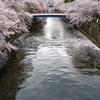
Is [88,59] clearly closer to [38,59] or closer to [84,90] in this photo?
[38,59]

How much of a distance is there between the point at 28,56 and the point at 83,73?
7412mm

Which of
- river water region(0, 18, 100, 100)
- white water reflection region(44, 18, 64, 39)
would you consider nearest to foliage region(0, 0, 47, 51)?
river water region(0, 18, 100, 100)

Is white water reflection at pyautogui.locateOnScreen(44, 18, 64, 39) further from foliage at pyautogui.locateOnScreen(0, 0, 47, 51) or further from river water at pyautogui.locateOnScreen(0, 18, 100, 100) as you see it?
river water at pyautogui.locateOnScreen(0, 18, 100, 100)

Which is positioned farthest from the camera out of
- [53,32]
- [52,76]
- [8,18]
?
[53,32]

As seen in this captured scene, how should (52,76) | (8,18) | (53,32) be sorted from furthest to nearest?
(53,32) < (8,18) < (52,76)

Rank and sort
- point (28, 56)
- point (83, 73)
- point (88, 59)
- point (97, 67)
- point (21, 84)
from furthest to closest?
point (28, 56), point (88, 59), point (97, 67), point (83, 73), point (21, 84)

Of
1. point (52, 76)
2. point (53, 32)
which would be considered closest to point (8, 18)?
point (52, 76)

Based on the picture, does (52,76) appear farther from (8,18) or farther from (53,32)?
(53,32)

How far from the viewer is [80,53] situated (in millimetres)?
19734

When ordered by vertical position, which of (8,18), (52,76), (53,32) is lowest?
(52,76)

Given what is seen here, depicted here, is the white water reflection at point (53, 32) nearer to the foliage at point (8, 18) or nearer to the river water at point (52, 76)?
the foliage at point (8, 18)

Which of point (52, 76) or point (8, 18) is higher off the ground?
point (8, 18)

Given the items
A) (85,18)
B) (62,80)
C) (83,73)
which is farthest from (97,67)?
(85,18)

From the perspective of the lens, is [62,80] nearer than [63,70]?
Yes
